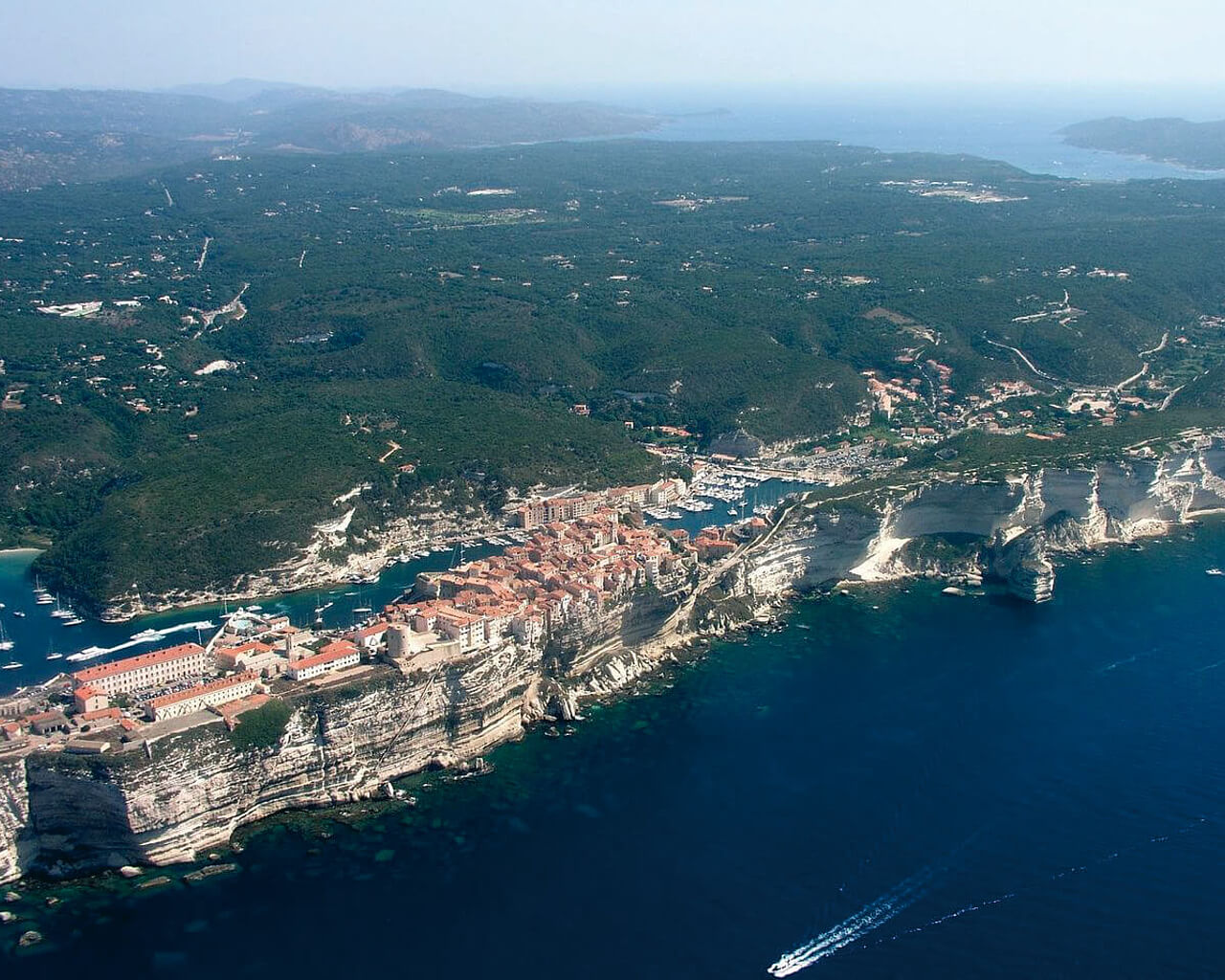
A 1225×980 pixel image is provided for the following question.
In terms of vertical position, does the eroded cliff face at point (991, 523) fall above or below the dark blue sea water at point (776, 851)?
above

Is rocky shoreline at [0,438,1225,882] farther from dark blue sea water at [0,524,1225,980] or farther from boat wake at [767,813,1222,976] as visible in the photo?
boat wake at [767,813,1222,976]

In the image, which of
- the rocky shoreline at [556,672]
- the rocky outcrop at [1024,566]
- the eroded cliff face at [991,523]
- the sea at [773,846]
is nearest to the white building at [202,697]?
the rocky shoreline at [556,672]

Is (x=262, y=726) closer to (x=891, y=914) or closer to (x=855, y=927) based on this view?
(x=855, y=927)

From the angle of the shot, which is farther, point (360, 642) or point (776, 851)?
point (360, 642)

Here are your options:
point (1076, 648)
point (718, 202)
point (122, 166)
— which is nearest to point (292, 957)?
point (1076, 648)

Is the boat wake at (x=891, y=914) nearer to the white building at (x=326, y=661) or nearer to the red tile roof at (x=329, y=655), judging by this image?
the white building at (x=326, y=661)

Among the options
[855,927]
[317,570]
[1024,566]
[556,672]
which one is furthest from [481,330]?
[855,927]
